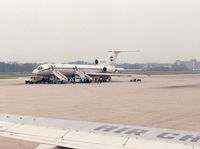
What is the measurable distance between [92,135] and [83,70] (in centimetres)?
5391

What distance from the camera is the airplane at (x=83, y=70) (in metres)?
52.0

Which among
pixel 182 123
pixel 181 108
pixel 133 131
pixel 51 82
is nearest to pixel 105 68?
pixel 51 82

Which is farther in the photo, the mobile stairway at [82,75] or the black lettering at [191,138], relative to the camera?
the mobile stairway at [82,75]

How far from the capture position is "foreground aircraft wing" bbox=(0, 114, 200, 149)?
15.9 feet

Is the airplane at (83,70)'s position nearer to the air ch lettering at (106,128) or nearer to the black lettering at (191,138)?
the air ch lettering at (106,128)

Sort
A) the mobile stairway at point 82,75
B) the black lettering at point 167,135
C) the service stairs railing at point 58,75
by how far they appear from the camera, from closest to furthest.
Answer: the black lettering at point 167,135
the service stairs railing at point 58,75
the mobile stairway at point 82,75

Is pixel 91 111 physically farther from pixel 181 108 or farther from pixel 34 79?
pixel 34 79

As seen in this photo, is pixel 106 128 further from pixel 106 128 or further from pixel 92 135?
pixel 92 135

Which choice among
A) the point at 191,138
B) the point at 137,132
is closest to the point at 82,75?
the point at 137,132

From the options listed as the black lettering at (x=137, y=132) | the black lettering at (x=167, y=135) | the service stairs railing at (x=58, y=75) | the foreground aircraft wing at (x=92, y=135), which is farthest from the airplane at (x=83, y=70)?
the black lettering at (x=167, y=135)

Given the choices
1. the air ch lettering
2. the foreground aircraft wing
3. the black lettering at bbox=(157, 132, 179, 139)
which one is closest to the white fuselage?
the foreground aircraft wing

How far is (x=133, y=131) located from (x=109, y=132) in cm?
53

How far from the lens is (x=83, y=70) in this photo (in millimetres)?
59344

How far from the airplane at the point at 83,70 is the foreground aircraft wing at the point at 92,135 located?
45.6 metres
